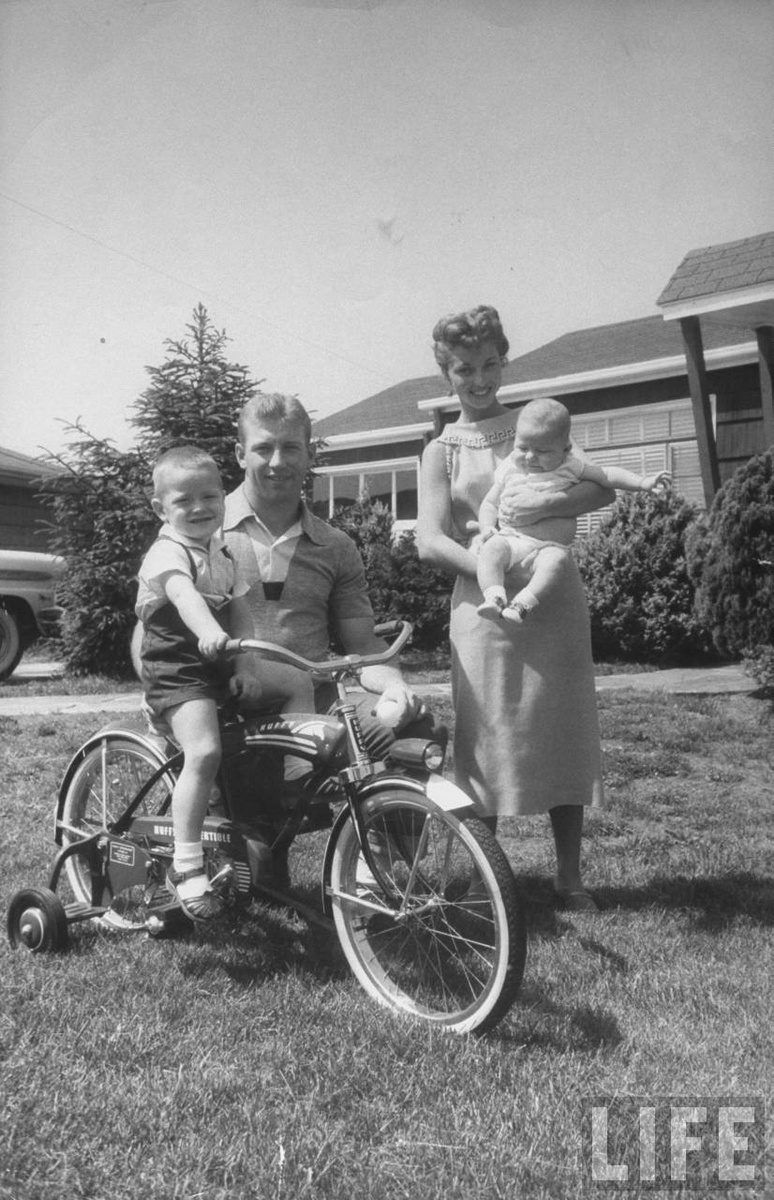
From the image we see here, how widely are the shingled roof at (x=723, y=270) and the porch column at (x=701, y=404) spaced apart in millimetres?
408

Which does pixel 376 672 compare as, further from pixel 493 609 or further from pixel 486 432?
pixel 486 432

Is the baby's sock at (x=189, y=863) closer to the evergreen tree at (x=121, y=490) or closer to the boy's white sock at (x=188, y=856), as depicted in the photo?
the boy's white sock at (x=188, y=856)

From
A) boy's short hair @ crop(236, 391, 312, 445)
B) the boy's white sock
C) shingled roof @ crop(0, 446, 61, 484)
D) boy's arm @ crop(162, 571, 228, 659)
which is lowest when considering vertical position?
the boy's white sock

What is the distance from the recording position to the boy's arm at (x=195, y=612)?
114 inches

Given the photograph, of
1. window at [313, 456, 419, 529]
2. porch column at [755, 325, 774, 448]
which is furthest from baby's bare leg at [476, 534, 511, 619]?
window at [313, 456, 419, 529]

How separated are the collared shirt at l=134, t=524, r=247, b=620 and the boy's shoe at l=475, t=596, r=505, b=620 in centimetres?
78

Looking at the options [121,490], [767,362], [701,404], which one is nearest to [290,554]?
[121,490]

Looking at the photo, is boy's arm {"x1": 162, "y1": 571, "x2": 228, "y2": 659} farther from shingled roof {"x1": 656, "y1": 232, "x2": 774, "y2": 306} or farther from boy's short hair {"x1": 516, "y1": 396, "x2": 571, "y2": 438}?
shingled roof {"x1": 656, "y1": 232, "x2": 774, "y2": 306}

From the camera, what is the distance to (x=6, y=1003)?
296 centimetres

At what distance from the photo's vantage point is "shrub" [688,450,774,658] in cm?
785

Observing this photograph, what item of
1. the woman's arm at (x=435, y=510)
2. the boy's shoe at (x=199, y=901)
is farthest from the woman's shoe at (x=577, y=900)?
the boy's shoe at (x=199, y=901)

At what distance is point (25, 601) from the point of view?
35.2ft

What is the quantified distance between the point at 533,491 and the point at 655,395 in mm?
13129

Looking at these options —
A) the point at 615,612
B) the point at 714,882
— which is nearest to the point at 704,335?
the point at 615,612
